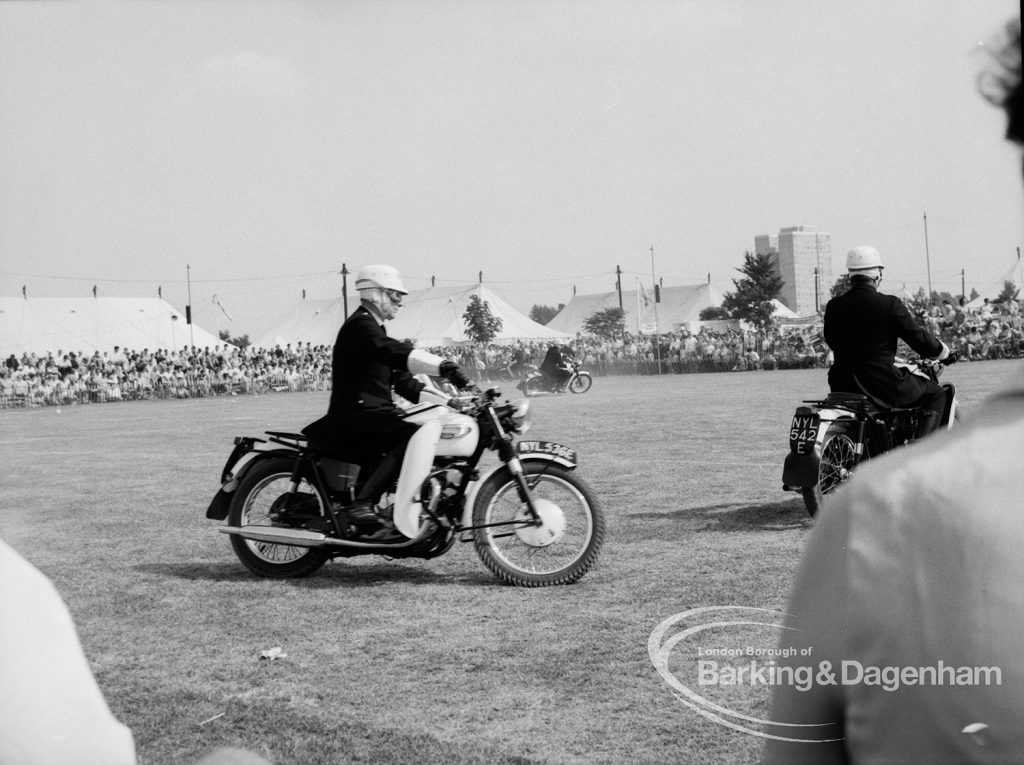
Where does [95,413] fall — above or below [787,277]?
below

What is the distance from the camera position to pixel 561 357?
2952cm

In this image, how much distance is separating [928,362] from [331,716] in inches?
211

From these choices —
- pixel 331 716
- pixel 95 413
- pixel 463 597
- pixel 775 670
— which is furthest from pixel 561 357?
pixel 775 670

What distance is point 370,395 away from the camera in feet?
20.9

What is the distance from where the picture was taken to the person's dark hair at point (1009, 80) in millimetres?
944

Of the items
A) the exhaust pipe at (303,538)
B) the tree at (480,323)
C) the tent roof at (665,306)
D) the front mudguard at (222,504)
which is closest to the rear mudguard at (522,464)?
the exhaust pipe at (303,538)

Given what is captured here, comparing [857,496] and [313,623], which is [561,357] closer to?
[313,623]

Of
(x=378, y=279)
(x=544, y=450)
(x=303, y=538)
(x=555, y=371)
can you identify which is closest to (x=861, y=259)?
(x=544, y=450)

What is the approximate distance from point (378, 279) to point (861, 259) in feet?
10.7

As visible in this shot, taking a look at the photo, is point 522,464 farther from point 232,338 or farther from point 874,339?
point 232,338

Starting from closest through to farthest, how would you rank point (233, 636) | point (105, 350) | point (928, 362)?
point (233, 636) → point (928, 362) → point (105, 350)

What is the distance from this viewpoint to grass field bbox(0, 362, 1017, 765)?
12.6ft

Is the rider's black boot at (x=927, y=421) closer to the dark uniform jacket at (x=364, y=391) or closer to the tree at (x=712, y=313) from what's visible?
the dark uniform jacket at (x=364, y=391)

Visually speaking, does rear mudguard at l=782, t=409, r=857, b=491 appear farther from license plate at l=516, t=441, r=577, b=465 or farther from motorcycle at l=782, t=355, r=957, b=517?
license plate at l=516, t=441, r=577, b=465
